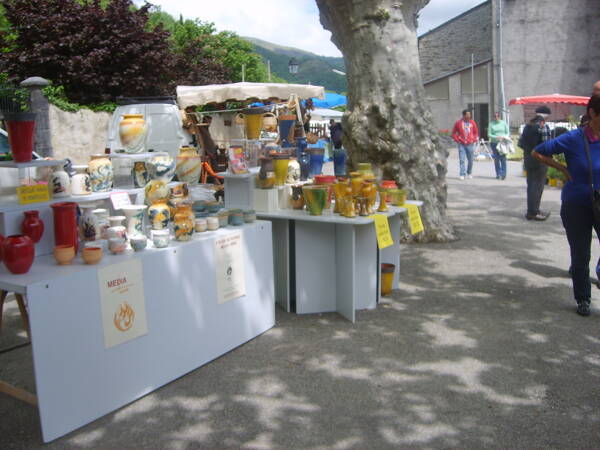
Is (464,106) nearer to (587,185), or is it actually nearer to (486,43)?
(486,43)

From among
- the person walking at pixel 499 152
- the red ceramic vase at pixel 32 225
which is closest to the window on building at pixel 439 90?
the person walking at pixel 499 152

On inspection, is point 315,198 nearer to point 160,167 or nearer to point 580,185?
point 160,167

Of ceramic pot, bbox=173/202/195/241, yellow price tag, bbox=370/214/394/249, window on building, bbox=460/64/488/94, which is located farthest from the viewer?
window on building, bbox=460/64/488/94

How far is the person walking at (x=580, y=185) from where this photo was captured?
4.25 meters

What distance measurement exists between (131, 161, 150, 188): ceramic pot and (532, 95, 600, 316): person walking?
3.01 meters

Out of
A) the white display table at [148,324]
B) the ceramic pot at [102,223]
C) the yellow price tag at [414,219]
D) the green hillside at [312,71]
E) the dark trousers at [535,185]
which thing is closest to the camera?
the white display table at [148,324]

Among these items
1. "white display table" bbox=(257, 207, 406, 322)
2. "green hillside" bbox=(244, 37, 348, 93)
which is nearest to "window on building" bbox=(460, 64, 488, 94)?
"white display table" bbox=(257, 207, 406, 322)

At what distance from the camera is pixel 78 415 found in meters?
2.98

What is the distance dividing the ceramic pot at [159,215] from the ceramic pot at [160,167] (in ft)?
0.81

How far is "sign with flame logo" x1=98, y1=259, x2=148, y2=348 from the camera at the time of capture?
307 cm

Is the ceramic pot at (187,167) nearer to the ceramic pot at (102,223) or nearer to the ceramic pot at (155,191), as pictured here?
the ceramic pot at (155,191)

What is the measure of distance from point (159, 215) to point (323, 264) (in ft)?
5.17

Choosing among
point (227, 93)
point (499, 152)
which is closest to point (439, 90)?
point (499, 152)

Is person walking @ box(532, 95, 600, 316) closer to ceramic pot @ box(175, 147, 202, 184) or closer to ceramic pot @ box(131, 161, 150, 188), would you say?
ceramic pot @ box(175, 147, 202, 184)
